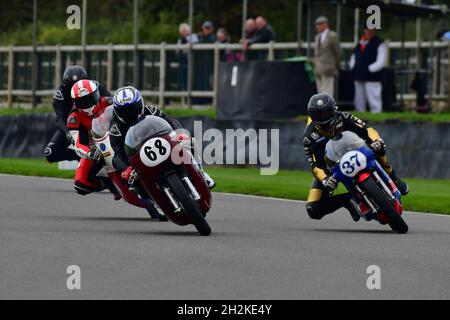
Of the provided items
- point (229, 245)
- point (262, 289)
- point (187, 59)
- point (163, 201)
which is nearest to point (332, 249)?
point (229, 245)

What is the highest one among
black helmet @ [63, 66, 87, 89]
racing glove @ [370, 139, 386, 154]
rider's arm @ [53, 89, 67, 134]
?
black helmet @ [63, 66, 87, 89]

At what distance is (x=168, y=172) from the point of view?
13.7m

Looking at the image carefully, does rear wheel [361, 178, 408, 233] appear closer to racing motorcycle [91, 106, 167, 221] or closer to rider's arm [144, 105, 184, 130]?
rider's arm [144, 105, 184, 130]

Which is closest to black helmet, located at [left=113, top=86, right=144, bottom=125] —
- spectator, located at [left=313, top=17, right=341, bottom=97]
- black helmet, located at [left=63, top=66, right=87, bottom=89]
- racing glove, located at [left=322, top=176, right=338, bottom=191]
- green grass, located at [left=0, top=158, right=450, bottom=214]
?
racing glove, located at [left=322, top=176, right=338, bottom=191]

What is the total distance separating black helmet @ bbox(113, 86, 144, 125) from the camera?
1451 cm

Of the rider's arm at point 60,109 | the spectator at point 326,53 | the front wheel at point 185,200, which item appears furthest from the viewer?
the spectator at point 326,53

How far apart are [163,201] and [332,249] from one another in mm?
1745

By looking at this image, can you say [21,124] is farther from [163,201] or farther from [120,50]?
[163,201]

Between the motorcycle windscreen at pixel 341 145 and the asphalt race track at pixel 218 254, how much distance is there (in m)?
0.69

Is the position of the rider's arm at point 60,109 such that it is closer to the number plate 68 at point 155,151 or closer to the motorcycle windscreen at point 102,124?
the motorcycle windscreen at point 102,124

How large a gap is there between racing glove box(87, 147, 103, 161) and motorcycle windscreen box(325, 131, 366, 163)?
2.47 m

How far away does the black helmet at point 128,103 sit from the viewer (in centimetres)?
1451

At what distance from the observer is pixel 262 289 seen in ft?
33.3

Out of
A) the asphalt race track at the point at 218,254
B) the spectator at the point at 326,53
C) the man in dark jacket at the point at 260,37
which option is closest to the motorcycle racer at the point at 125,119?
the asphalt race track at the point at 218,254
